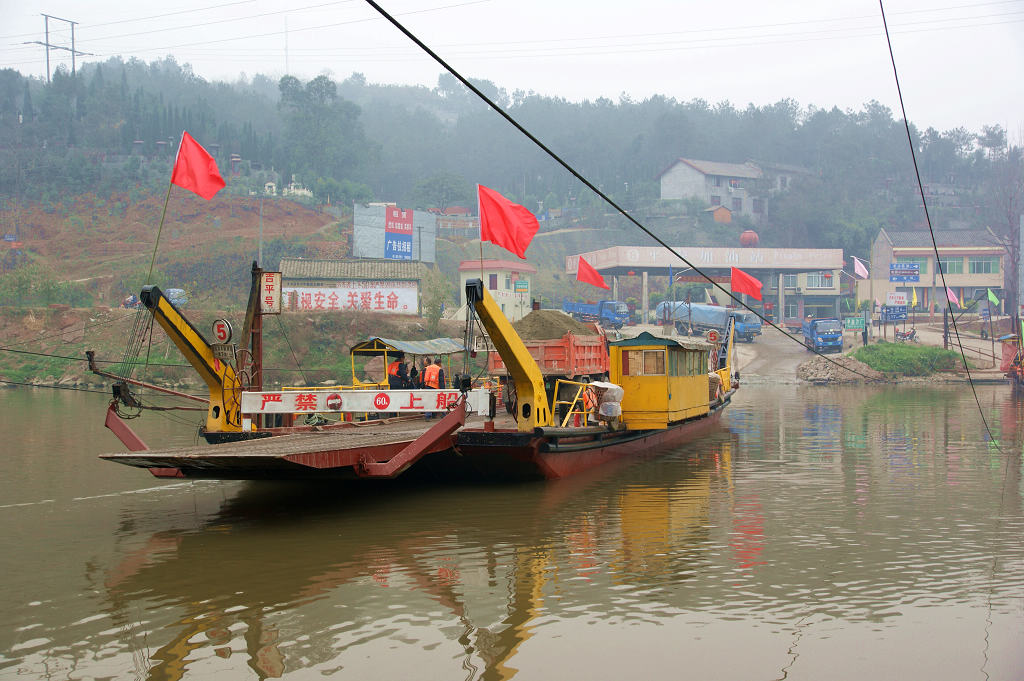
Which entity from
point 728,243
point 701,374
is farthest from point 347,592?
point 728,243

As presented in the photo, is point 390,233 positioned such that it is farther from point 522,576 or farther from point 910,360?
point 522,576

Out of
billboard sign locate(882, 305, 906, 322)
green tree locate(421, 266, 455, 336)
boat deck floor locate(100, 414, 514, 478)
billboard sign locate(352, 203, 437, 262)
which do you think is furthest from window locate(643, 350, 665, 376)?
billboard sign locate(352, 203, 437, 262)

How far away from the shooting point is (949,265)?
229 ft

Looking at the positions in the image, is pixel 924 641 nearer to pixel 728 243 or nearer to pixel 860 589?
pixel 860 589

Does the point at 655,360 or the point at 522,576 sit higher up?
the point at 655,360

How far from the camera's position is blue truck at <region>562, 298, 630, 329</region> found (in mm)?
56625

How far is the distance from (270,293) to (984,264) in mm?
68001

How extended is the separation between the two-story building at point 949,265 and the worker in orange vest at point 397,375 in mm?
57156

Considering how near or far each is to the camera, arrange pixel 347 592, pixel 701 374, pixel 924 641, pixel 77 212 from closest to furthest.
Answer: pixel 924 641
pixel 347 592
pixel 701 374
pixel 77 212

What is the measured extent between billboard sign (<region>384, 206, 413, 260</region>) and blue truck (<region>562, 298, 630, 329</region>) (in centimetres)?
1132

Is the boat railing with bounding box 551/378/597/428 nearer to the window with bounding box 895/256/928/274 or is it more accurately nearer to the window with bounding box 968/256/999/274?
the window with bounding box 895/256/928/274

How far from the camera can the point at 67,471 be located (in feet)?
55.0

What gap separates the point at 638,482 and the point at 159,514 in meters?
8.39

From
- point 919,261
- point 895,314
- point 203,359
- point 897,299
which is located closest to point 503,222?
point 203,359
